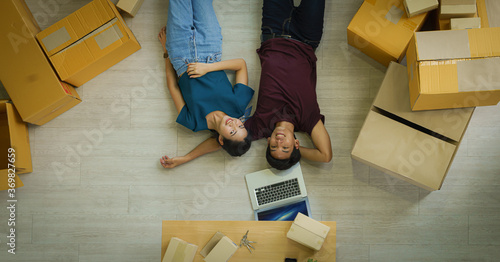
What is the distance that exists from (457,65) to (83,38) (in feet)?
6.86

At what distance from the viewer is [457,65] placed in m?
1.70

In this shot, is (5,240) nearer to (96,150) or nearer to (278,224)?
(96,150)

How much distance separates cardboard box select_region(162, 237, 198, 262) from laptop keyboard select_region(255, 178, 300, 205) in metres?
0.54

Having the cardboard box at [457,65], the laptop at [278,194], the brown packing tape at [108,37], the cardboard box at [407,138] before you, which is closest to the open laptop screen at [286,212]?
the laptop at [278,194]

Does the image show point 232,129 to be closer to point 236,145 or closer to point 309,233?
point 236,145

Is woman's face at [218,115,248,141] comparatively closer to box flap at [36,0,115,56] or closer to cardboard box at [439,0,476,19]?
box flap at [36,0,115,56]

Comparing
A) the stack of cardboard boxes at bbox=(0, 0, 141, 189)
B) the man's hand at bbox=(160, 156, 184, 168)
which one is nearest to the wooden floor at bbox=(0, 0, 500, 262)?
the man's hand at bbox=(160, 156, 184, 168)

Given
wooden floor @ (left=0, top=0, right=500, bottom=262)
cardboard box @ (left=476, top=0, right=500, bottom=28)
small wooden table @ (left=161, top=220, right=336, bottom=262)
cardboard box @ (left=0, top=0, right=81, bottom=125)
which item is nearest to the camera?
small wooden table @ (left=161, top=220, right=336, bottom=262)

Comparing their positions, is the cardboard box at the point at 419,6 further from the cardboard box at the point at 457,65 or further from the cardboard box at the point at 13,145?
the cardboard box at the point at 13,145

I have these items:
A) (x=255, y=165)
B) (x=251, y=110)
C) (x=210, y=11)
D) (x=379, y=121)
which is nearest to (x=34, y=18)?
(x=210, y=11)

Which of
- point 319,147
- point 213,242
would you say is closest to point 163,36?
point 319,147

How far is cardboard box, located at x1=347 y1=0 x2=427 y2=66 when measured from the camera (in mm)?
1957

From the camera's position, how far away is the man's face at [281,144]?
1.90 metres

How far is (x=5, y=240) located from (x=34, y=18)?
146cm
